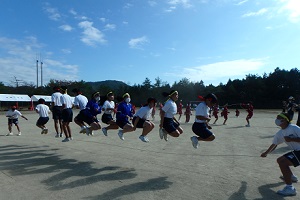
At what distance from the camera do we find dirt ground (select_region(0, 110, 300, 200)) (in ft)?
18.9

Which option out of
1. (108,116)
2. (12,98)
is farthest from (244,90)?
(108,116)

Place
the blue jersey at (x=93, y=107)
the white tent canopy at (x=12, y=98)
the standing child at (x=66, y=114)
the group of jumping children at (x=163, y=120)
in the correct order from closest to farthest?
the group of jumping children at (x=163, y=120) < the blue jersey at (x=93, y=107) < the standing child at (x=66, y=114) < the white tent canopy at (x=12, y=98)

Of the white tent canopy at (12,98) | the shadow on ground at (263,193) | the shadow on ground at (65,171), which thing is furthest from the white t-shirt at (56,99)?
the white tent canopy at (12,98)

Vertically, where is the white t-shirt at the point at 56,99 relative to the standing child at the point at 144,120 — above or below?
above

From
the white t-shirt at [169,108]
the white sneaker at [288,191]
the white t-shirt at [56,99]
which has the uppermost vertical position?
the white t-shirt at [56,99]

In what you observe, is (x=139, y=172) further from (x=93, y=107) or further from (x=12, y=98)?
(x=12, y=98)

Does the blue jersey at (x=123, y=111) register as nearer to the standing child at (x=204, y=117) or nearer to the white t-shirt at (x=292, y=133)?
the standing child at (x=204, y=117)

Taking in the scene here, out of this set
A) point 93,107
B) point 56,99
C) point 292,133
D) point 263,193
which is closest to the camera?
point 263,193

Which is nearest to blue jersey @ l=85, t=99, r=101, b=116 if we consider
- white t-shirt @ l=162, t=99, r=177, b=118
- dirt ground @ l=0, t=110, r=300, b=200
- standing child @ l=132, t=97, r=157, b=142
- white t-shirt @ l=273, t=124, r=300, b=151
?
dirt ground @ l=0, t=110, r=300, b=200

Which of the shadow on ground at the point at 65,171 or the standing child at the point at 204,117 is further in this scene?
the standing child at the point at 204,117

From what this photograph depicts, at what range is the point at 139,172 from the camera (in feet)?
24.2

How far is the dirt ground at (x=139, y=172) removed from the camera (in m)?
5.76

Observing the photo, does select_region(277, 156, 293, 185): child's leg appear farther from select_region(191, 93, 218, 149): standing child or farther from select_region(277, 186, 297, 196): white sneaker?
select_region(191, 93, 218, 149): standing child

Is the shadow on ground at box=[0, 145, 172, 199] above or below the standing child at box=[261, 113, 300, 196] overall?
below
